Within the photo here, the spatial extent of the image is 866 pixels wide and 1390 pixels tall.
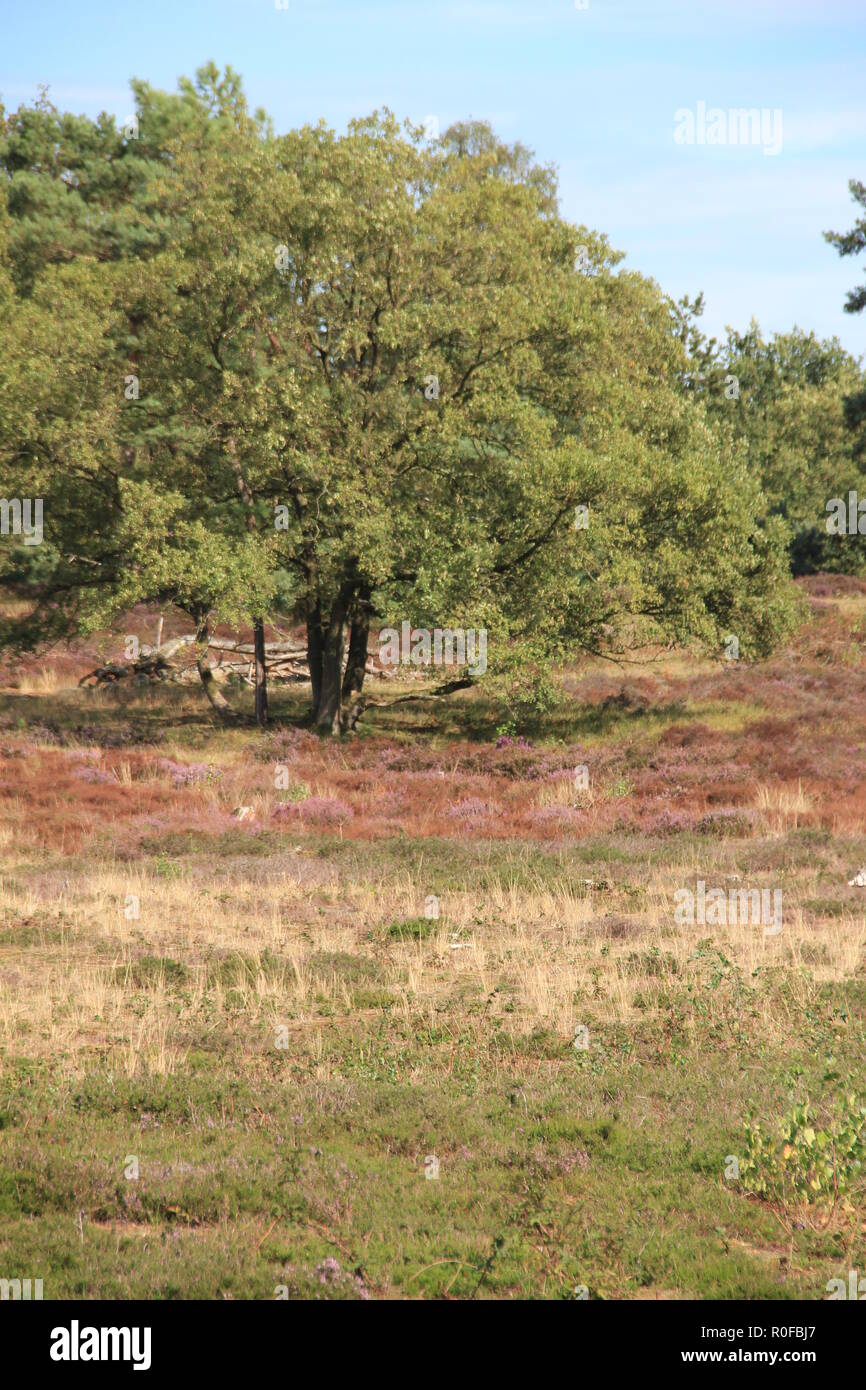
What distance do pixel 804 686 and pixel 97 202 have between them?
29.2 meters

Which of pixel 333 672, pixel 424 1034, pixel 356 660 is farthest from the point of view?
pixel 356 660

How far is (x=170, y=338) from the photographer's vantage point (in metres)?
29.8

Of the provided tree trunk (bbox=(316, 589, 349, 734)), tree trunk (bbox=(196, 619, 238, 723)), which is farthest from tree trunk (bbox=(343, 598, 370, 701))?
tree trunk (bbox=(196, 619, 238, 723))

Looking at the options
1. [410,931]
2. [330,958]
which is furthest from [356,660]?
[330,958]

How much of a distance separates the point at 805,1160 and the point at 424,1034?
3944mm

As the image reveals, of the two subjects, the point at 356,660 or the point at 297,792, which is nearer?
the point at 297,792

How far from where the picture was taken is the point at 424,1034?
11.0 m

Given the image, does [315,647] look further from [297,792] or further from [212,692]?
[297,792]

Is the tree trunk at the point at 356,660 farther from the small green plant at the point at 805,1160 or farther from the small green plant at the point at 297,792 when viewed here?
the small green plant at the point at 805,1160

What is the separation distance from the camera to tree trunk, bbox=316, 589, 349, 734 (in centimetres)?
3117

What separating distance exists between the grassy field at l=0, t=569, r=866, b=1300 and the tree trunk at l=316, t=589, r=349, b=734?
6296mm

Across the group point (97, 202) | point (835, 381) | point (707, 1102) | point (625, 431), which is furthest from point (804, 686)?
point (835, 381)

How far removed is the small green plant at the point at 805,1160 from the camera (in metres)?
7.85
